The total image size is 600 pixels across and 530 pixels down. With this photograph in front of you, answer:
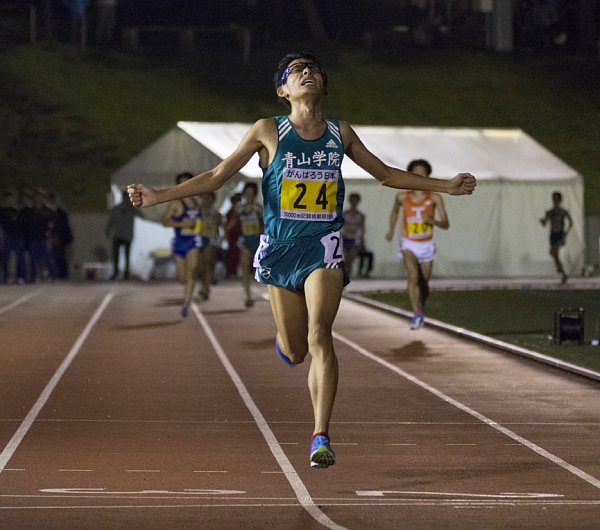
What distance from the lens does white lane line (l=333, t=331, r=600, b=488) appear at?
10.0 metres

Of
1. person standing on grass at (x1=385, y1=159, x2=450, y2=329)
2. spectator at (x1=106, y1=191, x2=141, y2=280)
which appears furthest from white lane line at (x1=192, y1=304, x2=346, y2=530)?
spectator at (x1=106, y1=191, x2=141, y2=280)

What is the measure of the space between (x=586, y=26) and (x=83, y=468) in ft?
211

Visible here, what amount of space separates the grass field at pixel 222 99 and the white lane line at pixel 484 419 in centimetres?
3555

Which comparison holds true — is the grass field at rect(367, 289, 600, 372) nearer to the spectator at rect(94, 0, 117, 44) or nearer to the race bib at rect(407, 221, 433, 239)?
the race bib at rect(407, 221, 433, 239)

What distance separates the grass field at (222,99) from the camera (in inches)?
2265

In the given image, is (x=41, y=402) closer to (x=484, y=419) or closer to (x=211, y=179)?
(x=484, y=419)

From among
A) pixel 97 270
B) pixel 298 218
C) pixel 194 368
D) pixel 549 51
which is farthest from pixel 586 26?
pixel 298 218

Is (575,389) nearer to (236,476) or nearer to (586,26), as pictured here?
(236,476)

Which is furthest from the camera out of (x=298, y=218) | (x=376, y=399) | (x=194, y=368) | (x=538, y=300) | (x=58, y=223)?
(x=58, y=223)

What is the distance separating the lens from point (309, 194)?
31.8 ft

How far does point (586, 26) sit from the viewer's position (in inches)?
2844

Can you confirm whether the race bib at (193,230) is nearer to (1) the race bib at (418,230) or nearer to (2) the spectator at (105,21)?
(1) the race bib at (418,230)

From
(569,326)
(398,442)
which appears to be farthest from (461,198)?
(398,442)

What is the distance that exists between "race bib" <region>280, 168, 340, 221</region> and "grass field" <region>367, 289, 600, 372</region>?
7.78m
